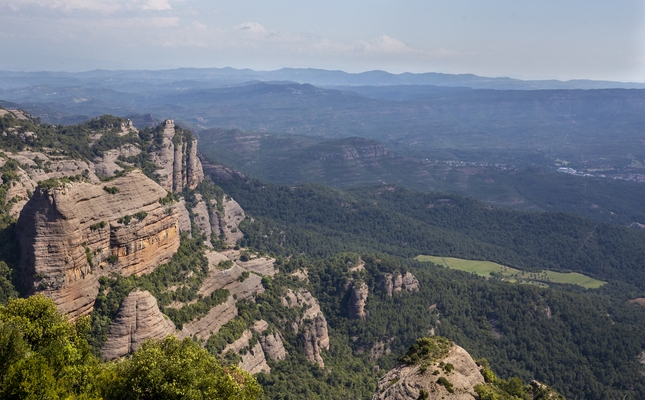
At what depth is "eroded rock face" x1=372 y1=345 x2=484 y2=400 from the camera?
126ft

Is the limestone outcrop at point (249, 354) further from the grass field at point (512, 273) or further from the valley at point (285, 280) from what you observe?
the grass field at point (512, 273)

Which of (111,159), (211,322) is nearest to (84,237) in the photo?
(211,322)

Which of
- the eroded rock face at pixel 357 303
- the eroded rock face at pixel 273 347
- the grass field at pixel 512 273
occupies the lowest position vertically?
the grass field at pixel 512 273

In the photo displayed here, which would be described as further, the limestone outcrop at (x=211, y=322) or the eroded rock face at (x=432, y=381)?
the limestone outcrop at (x=211, y=322)

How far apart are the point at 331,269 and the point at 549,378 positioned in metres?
44.9

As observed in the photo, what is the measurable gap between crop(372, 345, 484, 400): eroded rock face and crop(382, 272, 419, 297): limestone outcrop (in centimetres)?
5353

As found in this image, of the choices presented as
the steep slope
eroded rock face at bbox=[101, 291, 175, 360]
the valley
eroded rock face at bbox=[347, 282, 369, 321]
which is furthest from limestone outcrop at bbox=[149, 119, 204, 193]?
the steep slope

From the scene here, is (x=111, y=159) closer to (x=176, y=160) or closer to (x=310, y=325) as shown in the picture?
(x=176, y=160)

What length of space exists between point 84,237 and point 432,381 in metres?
36.3

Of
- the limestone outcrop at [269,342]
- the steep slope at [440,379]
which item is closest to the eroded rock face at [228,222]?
the limestone outcrop at [269,342]

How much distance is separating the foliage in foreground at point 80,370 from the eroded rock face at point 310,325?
4046 cm

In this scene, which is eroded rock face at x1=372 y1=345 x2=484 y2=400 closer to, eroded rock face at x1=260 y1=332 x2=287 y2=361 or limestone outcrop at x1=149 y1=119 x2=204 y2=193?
eroded rock face at x1=260 y1=332 x2=287 y2=361

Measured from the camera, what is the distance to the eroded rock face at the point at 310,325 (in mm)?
74188

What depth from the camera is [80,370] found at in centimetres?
3125
